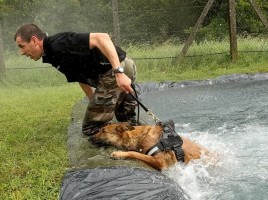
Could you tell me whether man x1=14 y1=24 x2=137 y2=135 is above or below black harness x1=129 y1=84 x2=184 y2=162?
above

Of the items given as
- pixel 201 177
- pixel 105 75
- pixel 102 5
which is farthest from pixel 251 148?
pixel 102 5

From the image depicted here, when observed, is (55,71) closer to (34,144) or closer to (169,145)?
(34,144)

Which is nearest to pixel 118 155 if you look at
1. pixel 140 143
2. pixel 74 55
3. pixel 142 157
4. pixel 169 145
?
pixel 142 157

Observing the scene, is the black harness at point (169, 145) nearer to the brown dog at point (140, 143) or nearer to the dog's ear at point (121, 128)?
the brown dog at point (140, 143)

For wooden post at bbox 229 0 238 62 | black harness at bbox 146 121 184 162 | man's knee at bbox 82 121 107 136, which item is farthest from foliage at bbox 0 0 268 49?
black harness at bbox 146 121 184 162

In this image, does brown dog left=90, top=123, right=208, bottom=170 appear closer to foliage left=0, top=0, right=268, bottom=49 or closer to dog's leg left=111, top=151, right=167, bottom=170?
dog's leg left=111, top=151, right=167, bottom=170

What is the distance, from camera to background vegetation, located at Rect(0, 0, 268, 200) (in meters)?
3.74

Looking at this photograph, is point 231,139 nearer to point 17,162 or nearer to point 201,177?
point 201,177

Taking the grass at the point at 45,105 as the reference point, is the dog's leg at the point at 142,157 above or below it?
above

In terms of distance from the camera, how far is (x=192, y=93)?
765cm

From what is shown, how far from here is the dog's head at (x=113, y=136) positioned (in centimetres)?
387

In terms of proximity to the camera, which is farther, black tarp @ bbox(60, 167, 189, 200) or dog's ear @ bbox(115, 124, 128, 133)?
dog's ear @ bbox(115, 124, 128, 133)

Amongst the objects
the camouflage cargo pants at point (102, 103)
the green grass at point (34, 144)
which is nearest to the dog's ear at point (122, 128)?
the camouflage cargo pants at point (102, 103)

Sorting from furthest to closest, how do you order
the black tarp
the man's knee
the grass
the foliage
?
the foliage → the man's knee → the grass → the black tarp
